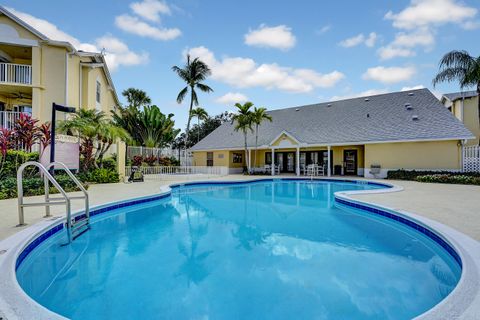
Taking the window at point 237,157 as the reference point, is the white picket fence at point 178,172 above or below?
below

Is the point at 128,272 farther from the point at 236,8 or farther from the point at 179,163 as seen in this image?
the point at 179,163

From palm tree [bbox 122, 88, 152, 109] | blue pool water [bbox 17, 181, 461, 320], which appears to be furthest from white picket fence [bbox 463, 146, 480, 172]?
palm tree [bbox 122, 88, 152, 109]

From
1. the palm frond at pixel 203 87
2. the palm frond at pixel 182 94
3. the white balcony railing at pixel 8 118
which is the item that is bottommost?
the white balcony railing at pixel 8 118

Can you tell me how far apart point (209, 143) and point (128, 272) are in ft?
72.9

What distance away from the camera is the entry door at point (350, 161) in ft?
67.3

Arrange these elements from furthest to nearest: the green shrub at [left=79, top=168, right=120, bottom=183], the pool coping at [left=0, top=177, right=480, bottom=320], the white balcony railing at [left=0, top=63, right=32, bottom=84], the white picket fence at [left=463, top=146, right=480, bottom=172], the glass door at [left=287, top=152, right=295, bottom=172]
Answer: the glass door at [left=287, top=152, right=295, bottom=172], the white picket fence at [left=463, top=146, right=480, bottom=172], the white balcony railing at [left=0, top=63, right=32, bottom=84], the green shrub at [left=79, top=168, right=120, bottom=183], the pool coping at [left=0, top=177, right=480, bottom=320]

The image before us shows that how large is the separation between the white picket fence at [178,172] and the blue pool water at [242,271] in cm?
1085

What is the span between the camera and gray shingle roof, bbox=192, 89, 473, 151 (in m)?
16.5

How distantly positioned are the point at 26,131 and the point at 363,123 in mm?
20121

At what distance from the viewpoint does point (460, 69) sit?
50.2ft

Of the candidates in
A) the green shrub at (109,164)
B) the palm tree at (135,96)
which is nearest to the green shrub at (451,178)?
the green shrub at (109,164)

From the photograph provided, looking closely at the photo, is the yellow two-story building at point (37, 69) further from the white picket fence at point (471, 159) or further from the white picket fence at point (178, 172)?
the white picket fence at point (471, 159)

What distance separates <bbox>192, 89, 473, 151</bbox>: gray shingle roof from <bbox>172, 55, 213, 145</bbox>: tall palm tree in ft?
15.3

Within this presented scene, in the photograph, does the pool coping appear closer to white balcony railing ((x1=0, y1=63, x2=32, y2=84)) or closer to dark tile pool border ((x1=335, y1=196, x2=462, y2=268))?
dark tile pool border ((x1=335, y1=196, x2=462, y2=268))
